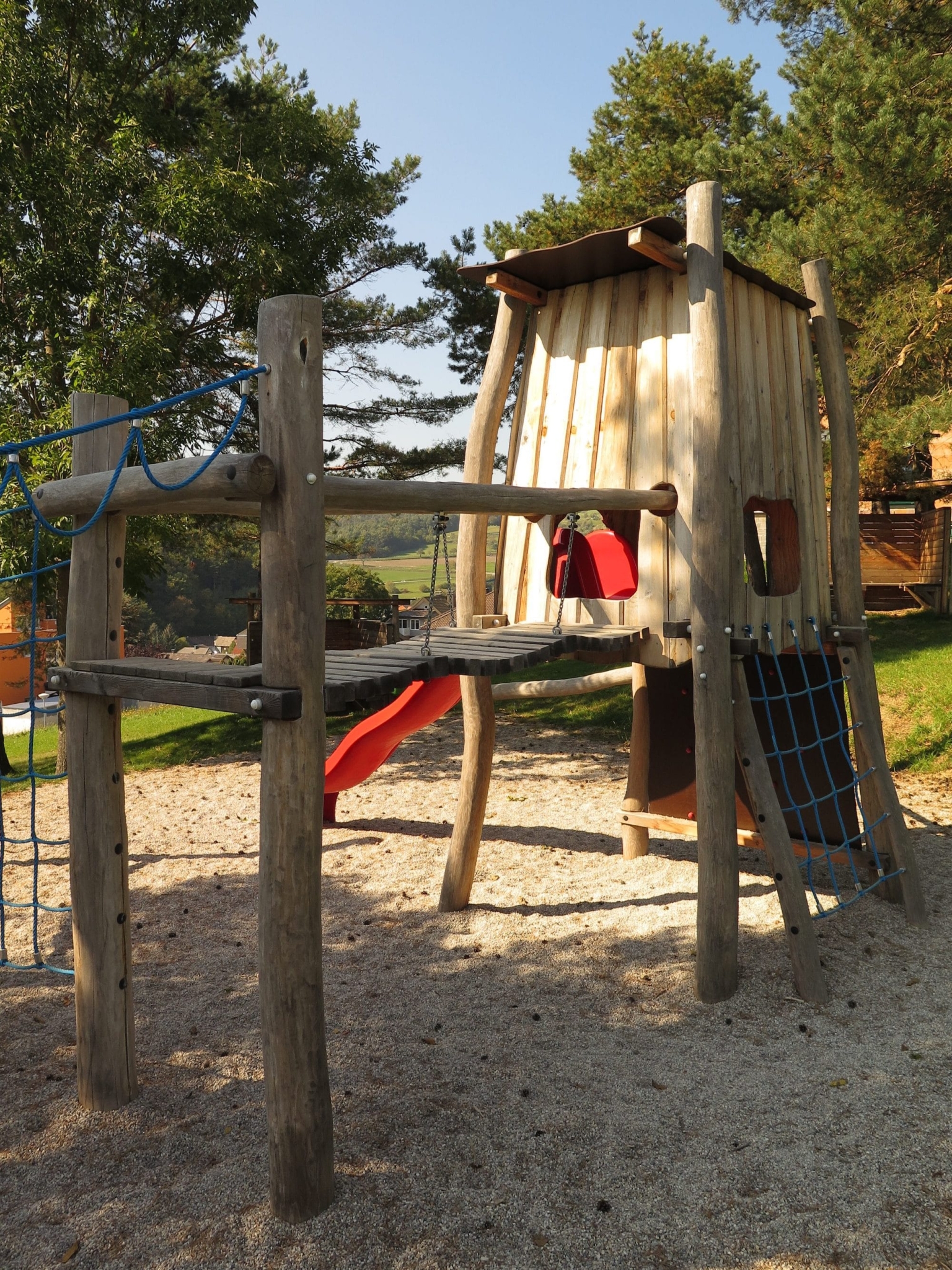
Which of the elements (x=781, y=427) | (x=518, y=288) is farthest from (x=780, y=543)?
(x=518, y=288)

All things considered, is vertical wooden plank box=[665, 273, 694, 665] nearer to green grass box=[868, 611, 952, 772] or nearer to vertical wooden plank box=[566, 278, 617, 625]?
vertical wooden plank box=[566, 278, 617, 625]

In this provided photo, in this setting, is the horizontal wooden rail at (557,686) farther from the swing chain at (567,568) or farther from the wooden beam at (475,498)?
the wooden beam at (475,498)

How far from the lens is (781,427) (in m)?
5.31

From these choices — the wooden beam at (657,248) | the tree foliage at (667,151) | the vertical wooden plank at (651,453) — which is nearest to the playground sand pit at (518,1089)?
the vertical wooden plank at (651,453)

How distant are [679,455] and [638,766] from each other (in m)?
2.63

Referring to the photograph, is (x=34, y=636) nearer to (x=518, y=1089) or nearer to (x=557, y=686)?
(x=557, y=686)

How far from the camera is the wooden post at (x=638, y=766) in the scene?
6660mm

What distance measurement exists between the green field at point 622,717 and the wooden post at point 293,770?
762cm

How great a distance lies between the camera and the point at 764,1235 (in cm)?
289

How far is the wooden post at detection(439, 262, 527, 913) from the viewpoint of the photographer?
5.64 metres

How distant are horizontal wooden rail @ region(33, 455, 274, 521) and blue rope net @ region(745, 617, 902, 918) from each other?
3.55 metres

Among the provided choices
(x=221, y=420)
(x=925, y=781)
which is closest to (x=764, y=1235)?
(x=925, y=781)

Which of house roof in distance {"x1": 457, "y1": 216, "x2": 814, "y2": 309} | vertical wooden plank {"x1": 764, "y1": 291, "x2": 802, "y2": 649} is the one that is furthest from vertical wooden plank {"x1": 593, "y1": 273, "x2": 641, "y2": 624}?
vertical wooden plank {"x1": 764, "y1": 291, "x2": 802, "y2": 649}

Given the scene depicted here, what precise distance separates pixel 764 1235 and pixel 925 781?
6.65 metres
